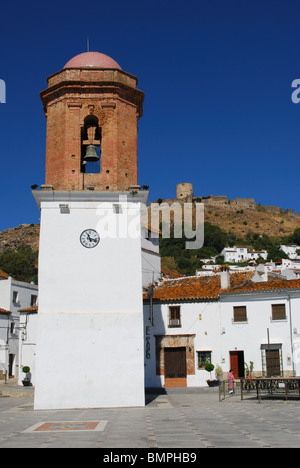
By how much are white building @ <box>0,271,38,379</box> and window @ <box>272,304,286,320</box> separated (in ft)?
55.4

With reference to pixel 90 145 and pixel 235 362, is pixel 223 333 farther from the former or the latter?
pixel 90 145

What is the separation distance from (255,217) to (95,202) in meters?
125

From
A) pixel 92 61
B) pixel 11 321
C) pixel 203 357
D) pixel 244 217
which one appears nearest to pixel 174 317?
pixel 203 357

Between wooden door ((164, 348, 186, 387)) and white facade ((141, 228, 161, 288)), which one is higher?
white facade ((141, 228, 161, 288))

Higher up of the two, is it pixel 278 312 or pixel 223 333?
pixel 278 312

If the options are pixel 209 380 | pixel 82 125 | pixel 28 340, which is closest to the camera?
pixel 82 125

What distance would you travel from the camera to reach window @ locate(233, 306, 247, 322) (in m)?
26.2

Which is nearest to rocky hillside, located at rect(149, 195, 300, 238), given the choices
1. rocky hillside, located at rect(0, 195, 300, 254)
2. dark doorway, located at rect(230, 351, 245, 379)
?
rocky hillside, located at rect(0, 195, 300, 254)

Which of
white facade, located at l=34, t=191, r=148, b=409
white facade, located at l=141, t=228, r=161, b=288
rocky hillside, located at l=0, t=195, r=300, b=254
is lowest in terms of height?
white facade, located at l=34, t=191, r=148, b=409

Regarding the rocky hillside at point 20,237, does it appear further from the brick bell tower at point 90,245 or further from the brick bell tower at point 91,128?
the brick bell tower at point 90,245

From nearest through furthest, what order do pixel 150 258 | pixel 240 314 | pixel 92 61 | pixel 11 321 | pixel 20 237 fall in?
pixel 92 61, pixel 240 314, pixel 11 321, pixel 150 258, pixel 20 237

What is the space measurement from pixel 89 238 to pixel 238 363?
13734 millimetres

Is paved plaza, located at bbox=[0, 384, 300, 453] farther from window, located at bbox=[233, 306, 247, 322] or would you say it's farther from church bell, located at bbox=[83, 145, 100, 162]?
window, located at bbox=[233, 306, 247, 322]

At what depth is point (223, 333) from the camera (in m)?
26.2
